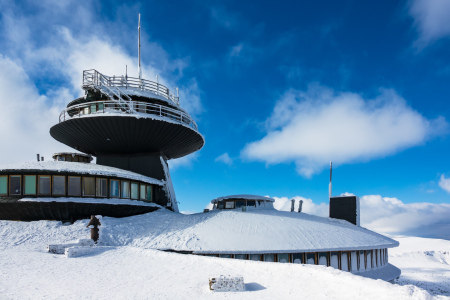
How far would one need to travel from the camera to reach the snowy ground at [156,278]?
1153 centimetres

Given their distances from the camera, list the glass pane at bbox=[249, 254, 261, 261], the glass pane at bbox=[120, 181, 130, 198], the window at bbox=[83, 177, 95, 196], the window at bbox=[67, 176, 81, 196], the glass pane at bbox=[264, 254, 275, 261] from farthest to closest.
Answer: the glass pane at bbox=[120, 181, 130, 198] < the window at bbox=[83, 177, 95, 196] < the window at bbox=[67, 176, 81, 196] < the glass pane at bbox=[264, 254, 275, 261] < the glass pane at bbox=[249, 254, 261, 261]

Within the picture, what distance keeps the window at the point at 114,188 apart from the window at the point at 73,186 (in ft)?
8.35

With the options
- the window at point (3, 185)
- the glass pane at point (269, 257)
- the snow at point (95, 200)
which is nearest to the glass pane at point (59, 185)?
the snow at point (95, 200)

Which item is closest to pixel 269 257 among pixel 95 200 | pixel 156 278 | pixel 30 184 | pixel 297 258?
pixel 297 258

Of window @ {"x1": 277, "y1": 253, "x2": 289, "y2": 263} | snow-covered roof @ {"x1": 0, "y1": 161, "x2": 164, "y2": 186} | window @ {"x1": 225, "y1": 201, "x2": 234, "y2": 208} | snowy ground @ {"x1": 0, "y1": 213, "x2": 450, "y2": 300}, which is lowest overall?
window @ {"x1": 277, "y1": 253, "x2": 289, "y2": 263}

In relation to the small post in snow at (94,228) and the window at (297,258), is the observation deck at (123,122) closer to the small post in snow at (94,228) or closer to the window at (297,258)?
the small post in snow at (94,228)

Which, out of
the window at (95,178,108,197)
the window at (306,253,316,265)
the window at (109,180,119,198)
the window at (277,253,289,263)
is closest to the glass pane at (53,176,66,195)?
the window at (95,178,108,197)

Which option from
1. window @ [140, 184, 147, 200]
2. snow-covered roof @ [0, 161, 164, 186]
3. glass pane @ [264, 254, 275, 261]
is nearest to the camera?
glass pane @ [264, 254, 275, 261]

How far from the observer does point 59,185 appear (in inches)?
1005

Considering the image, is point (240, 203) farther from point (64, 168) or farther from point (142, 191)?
point (64, 168)

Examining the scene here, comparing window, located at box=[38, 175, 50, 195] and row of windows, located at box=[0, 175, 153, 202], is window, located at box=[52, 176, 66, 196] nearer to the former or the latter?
row of windows, located at box=[0, 175, 153, 202]

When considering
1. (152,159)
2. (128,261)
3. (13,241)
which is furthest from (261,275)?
(152,159)

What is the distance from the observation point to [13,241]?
2117cm

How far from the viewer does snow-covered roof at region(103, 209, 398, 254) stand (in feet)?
68.1
